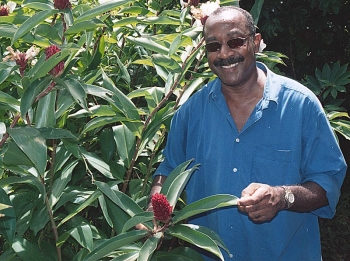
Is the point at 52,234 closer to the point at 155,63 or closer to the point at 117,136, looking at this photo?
the point at 117,136

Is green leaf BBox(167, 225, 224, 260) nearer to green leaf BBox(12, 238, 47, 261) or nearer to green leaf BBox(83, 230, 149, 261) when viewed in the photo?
green leaf BBox(83, 230, 149, 261)

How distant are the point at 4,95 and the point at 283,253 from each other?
1.14 meters

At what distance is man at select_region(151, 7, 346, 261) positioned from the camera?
2.31 metres

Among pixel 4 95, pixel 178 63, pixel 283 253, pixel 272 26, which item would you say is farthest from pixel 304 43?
pixel 4 95

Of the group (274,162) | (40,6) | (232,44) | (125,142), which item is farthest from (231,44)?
(40,6)

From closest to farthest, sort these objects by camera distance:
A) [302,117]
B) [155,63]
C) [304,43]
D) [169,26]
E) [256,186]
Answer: [256,186], [302,117], [155,63], [169,26], [304,43]

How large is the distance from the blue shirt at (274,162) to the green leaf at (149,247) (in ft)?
1.62

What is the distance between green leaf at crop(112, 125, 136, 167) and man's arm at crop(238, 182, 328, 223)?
0.65 metres

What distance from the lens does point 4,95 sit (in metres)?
2.12

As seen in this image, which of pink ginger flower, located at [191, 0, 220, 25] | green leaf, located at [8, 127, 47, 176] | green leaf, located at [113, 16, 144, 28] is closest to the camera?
green leaf, located at [8, 127, 47, 176]

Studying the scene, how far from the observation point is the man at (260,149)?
7.57 feet

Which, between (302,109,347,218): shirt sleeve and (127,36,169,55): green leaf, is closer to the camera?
(302,109,347,218): shirt sleeve

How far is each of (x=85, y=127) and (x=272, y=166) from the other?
28.2 inches

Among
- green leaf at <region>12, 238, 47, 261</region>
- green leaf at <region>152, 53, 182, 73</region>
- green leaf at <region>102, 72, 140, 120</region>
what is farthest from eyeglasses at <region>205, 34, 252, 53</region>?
green leaf at <region>12, 238, 47, 261</region>
